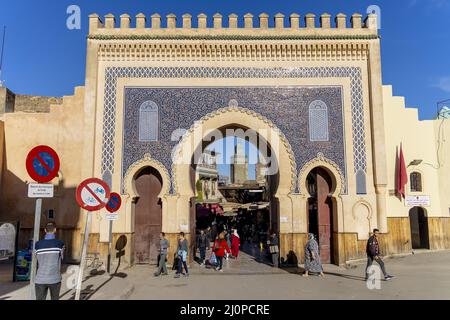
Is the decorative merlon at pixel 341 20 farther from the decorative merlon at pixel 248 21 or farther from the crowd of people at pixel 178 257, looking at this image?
the crowd of people at pixel 178 257

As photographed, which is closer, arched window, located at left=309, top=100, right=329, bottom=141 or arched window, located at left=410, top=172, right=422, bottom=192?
arched window, located at left=309, top=100, right=329, bottom=141

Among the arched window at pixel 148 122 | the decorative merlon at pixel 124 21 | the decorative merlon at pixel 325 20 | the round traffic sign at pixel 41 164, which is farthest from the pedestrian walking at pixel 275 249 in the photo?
the decorative merlon at pixel 124 21

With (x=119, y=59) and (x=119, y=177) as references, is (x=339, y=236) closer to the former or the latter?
(x=119, y=177)

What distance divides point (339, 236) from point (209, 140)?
16.9 feet

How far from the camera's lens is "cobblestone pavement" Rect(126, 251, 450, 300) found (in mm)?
7977

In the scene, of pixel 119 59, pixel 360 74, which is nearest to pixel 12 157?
pixel 119 59

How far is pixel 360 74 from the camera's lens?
1296 centimetres

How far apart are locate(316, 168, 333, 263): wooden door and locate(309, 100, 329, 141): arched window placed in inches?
43.1

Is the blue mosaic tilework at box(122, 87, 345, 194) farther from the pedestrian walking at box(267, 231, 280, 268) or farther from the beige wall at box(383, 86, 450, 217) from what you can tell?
the pedestrian walking at box(267, 231, 280, 268)

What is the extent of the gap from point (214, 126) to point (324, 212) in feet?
14.9

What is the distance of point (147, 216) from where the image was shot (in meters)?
12.9

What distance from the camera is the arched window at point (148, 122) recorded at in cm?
1265

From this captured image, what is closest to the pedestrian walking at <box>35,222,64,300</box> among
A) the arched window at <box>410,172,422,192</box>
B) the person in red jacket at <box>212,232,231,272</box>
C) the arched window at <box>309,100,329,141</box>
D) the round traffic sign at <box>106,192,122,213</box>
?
the round traffic sign at <box>106,192,122,213</box>
